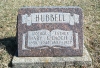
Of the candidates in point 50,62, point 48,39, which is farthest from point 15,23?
point 50,62

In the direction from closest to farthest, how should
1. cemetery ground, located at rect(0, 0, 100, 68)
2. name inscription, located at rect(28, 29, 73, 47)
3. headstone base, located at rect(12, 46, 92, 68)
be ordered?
headstone base, located at rect(12, 46, 92, 68) → name inscription, located at rect(28, 29, 73, 47) → cemetery ground, located at rect(0, 0, 100, 68)

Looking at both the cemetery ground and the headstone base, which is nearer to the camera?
the headstone base

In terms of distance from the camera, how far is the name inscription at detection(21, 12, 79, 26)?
4.90 metres

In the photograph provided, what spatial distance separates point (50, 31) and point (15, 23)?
8.77ft

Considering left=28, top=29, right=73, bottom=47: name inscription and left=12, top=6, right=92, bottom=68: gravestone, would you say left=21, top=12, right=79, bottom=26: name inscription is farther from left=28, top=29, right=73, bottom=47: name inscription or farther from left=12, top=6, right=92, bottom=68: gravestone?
left=28, top=29, right=73, bottom=47: name inscription

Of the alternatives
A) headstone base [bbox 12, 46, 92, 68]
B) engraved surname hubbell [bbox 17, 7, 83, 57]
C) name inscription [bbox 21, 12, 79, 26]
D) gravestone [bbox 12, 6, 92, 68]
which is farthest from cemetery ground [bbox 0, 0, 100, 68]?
name inscription [bbox 21, 12, 79, 26]

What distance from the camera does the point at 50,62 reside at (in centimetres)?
487

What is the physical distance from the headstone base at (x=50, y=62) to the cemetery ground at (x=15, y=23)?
12 centimetres

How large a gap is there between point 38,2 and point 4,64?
5.21m

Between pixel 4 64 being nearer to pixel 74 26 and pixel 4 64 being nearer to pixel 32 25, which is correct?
pixel 32 25

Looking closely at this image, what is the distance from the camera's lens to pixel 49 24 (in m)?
4.93

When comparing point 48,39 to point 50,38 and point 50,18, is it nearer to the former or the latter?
point 50,38

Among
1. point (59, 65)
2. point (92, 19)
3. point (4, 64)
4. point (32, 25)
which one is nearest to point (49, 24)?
point (32, 25)

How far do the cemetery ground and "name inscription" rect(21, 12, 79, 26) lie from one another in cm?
80
